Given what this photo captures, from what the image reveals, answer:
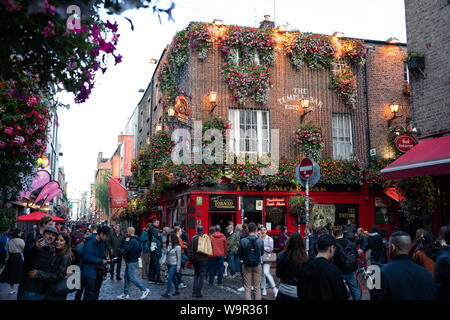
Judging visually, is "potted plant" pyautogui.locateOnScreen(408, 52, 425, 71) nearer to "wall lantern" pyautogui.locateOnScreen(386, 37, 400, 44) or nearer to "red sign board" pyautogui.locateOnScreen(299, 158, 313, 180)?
"red sign board" pyautogui.locateOnScreen(299, 158, 313, 180)

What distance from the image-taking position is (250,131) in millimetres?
19578

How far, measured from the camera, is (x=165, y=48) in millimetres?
24250

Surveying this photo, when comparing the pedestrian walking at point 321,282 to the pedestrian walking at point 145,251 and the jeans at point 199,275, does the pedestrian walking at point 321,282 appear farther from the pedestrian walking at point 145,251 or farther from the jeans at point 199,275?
the pedestrian walking at point 145,251

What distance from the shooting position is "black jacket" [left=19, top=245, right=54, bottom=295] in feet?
18.4

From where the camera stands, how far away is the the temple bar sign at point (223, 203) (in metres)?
18.4

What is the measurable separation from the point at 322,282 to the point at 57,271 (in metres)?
3.78

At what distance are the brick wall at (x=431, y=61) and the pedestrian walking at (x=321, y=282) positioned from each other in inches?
440

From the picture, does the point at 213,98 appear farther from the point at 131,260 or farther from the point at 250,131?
the point at 131,260

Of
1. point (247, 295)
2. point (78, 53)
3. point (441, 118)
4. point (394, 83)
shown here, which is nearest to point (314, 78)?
point (394, 83)

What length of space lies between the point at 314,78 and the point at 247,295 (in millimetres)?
14210

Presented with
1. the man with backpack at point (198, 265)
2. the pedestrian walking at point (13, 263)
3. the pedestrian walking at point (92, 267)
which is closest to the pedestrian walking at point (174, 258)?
the man with backpack at point (198, 265)

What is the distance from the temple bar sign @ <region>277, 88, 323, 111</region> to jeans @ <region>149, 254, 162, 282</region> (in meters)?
10.2

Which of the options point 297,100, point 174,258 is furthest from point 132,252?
point 297,100
